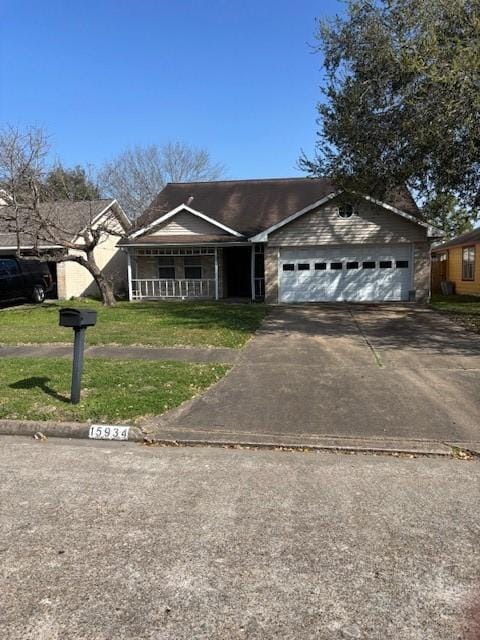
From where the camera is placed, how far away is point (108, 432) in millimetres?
5801

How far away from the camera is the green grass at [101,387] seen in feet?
20.7

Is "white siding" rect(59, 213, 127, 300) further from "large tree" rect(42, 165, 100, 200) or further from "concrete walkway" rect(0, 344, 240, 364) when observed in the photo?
"concrete walkway" rect(0, 344, 240, 364)

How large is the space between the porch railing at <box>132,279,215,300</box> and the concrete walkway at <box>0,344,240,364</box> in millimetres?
12354

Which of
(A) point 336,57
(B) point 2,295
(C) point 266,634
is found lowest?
(C) point 266,634

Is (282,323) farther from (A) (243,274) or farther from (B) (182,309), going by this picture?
(A) (243,274)

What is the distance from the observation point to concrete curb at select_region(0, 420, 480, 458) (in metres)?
5.18

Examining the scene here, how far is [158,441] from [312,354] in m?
4.83

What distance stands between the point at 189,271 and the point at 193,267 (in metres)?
0.27

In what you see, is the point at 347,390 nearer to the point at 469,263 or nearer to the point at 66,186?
the point at 66,186

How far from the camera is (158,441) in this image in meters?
5.63

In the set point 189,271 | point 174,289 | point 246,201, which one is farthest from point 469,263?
point 174,289

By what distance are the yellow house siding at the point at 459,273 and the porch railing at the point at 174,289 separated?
40.0 ft

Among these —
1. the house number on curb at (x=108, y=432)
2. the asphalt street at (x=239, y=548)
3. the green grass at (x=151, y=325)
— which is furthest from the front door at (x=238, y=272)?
the asphalt street at (x=239, y=548)

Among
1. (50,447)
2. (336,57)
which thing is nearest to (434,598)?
(50,447)
